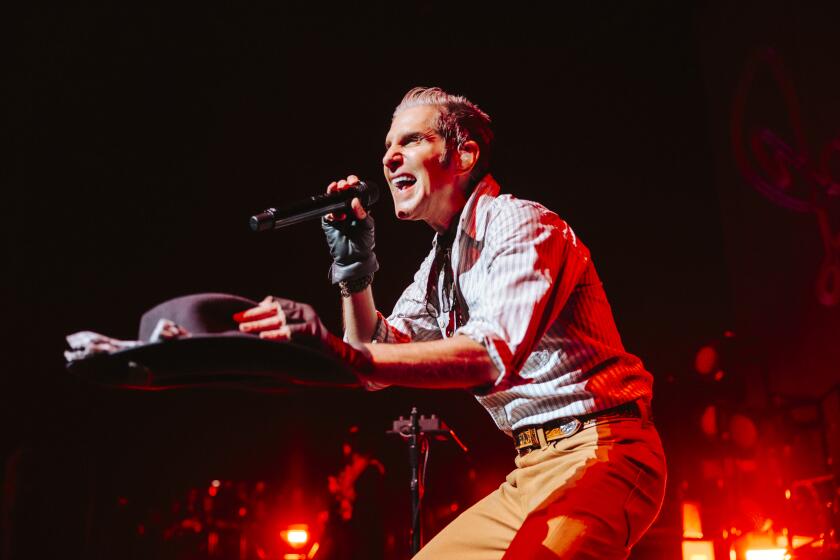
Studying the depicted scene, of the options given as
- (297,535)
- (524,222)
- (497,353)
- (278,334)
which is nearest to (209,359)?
(278,334)

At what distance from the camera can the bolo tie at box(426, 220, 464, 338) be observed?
7.07ft

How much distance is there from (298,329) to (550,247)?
2.14ft

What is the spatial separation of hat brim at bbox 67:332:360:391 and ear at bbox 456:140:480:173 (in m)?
1.06

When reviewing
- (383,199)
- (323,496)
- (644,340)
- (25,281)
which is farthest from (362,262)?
(323,496)

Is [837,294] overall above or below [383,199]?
below

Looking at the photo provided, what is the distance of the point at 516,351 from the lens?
1.46 m

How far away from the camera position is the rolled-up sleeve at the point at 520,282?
1.47 metres

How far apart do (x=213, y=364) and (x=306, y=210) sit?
88 centimetres

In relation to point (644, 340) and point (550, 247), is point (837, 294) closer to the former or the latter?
point (644, 340)

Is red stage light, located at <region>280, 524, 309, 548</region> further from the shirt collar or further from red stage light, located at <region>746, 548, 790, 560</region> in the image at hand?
the shirt collar

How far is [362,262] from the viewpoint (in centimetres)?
227

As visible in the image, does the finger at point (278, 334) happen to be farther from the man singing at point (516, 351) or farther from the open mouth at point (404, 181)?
the open mouth at point (404, 181)

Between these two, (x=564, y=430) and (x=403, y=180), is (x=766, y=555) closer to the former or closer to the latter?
(x=564, y=430)

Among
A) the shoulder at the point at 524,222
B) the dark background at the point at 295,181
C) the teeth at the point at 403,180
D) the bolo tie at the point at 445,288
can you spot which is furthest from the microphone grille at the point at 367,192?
the dark background at the point at 295,181
